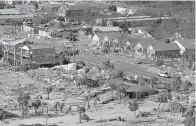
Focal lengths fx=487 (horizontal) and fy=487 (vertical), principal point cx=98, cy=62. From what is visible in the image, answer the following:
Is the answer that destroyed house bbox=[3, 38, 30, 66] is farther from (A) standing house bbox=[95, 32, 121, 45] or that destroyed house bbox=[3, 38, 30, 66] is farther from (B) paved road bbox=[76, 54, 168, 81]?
(A) standing house bbox=[95, 32, 121, 45]

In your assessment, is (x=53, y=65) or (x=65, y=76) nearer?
(x=65, y=76)

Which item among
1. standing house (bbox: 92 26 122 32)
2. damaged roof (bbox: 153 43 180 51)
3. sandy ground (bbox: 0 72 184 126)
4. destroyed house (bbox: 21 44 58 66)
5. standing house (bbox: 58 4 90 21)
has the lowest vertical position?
sandy ground (bbox: 0 72 184 126)

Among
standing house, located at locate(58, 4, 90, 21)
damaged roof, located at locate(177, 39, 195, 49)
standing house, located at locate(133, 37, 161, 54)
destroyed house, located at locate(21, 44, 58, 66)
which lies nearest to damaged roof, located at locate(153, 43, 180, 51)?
damaged roof, located at locate(177, 39, 195, 49)

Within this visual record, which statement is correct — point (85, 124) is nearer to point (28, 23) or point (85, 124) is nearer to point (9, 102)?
point (9, 102)

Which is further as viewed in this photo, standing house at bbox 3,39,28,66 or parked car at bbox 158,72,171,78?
standing house at bbox 3,39,28,66

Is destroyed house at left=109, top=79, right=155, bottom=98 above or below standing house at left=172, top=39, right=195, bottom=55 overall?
below

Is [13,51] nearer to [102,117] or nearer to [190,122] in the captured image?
[102,117]

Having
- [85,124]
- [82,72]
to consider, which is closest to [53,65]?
[82,72]

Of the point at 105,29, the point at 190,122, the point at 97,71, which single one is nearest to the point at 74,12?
the point at 105,29
